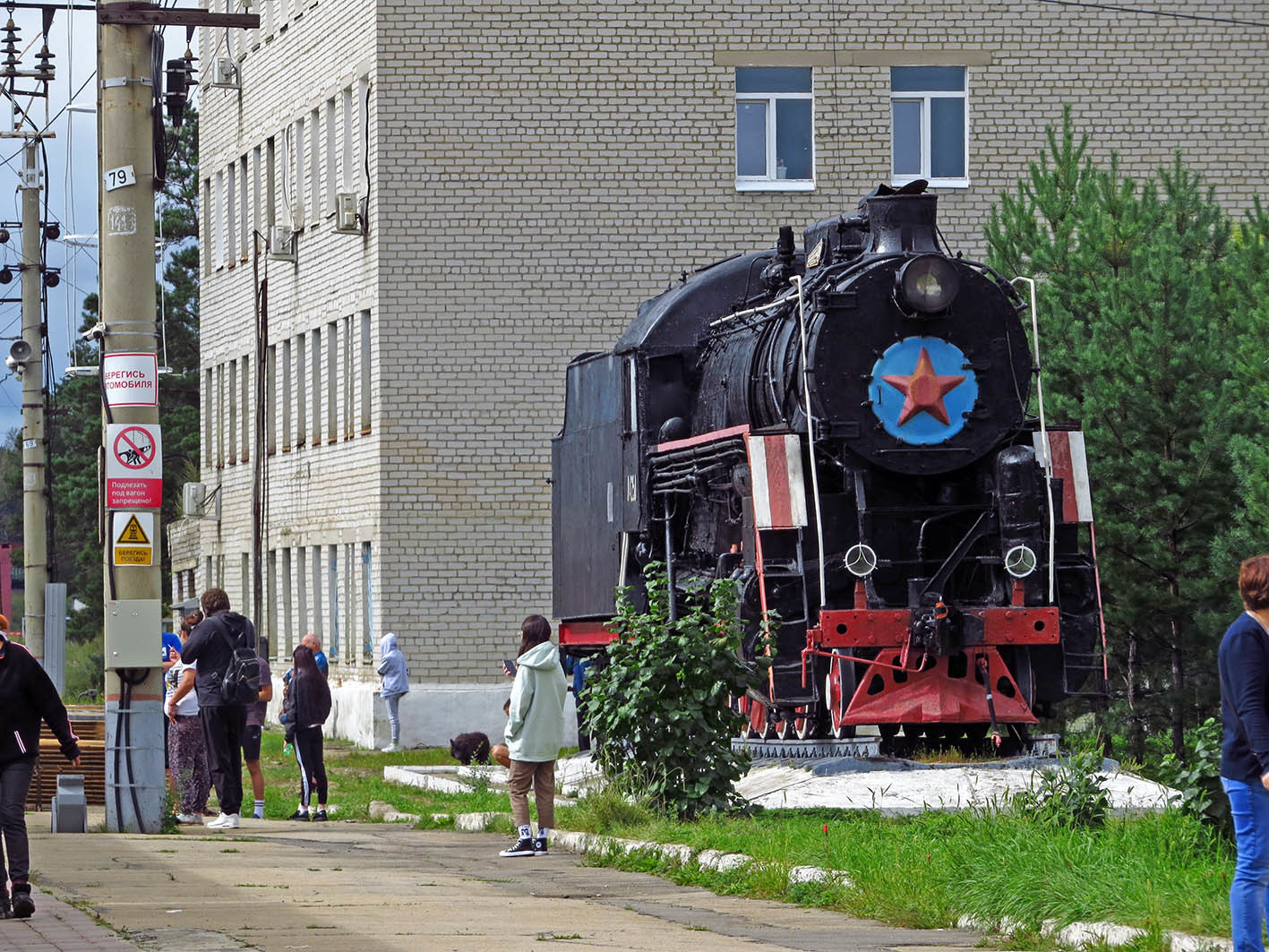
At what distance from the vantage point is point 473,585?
31.9 m

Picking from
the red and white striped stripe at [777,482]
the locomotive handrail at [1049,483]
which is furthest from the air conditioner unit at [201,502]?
the locomotive handrail at [1049,483]

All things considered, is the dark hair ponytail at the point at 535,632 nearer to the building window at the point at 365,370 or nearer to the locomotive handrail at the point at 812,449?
the locomotive handrail at the point at 812,449

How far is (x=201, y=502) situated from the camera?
43656 mm

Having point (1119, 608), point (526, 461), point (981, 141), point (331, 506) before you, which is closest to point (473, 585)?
point (526, 461)

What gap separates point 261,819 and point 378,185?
47.2 ft

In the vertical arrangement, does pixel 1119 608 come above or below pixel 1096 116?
below

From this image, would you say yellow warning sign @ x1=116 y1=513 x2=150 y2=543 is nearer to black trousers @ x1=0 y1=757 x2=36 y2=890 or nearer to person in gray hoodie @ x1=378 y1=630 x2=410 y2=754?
black trousers @ x1=0 y1=757 x2=36 y2=890

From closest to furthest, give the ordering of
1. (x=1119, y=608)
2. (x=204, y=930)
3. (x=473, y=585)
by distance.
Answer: (x=204, y=930) < (x=1119, y=608) < (x=473, y=585)

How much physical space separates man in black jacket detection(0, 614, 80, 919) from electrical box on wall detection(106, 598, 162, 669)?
485 centimetres

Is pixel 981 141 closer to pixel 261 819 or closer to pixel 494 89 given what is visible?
pixel 494 89

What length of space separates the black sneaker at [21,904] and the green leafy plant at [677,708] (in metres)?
4.72

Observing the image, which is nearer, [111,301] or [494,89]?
[111,301]

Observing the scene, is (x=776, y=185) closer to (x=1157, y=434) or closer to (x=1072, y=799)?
(x=1157, y=434)

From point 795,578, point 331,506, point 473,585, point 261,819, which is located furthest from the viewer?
point 331,506
